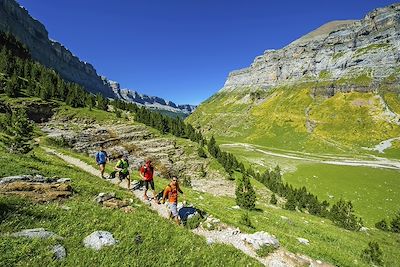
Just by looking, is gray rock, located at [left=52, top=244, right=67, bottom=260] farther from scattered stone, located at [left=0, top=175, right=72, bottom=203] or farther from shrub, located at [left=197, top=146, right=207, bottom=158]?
Result: shrub, located at [left=197, top=146, right=207, bottom=158]

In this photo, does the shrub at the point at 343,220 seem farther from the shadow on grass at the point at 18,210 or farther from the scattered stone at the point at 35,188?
the shadow on grass at the point at 18,210

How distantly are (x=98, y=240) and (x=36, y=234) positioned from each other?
215 centimetres

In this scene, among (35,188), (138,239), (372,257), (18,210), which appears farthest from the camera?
(372,257)

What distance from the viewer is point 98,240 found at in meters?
10.6

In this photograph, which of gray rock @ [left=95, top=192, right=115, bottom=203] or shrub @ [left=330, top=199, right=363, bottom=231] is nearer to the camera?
gray rock @ [left=95, top=192, right=115, bottom=203]

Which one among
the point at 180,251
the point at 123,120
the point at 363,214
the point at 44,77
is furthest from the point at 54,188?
the point at 44,77

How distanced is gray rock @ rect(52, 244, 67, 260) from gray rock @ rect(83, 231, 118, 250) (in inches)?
35.9

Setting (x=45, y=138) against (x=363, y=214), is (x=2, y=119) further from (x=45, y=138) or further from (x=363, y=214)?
(x=363, y=214)

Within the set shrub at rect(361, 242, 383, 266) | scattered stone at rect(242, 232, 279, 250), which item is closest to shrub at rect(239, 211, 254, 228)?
scattered stone at rect(242, 232, 279, 250)

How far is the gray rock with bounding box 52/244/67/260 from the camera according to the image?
9.26 m

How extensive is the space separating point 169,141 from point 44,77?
41630 mm

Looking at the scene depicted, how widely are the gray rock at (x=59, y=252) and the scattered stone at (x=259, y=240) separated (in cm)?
972

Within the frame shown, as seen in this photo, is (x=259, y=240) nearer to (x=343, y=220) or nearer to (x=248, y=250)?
(x=248, y=250)

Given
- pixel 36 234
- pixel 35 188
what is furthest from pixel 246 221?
pixel 36 234
